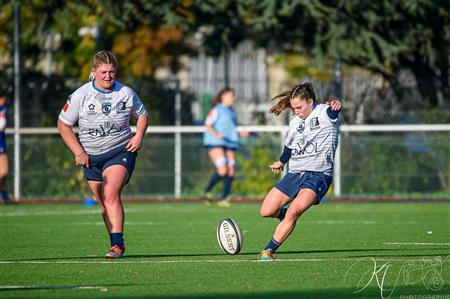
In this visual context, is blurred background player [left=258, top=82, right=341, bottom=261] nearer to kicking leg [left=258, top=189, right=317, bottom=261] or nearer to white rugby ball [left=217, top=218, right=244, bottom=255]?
kicking leg [left=258, top=189, right=317, bottom=261]

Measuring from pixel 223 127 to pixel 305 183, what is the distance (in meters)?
10.7

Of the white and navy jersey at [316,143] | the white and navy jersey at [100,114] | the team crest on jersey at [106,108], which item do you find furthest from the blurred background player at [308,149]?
the team crest on jersey at [106,108]

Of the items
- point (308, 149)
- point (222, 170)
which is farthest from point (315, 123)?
point (222, 170)

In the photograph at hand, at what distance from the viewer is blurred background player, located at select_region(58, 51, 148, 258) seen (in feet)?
34.7

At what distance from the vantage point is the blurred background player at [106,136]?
34.7 feet

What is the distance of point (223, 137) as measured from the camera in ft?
68.5

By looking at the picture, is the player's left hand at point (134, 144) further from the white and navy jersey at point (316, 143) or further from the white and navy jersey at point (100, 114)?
the white and navy jersey at point (316, 143)

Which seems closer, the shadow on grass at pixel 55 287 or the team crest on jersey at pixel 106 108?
the shadow on grass at pixel 55 287

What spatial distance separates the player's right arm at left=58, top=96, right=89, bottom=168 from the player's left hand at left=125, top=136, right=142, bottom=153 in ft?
1.45

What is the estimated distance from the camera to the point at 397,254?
35.2 ft

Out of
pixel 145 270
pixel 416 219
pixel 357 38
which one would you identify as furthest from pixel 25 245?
pixel 357 38

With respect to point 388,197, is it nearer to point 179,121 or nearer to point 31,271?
point 179,121

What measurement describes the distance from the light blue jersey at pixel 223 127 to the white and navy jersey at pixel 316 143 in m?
10.4

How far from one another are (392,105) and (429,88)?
103 centimetres
